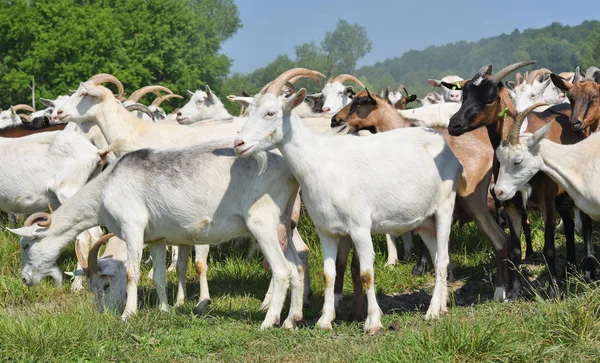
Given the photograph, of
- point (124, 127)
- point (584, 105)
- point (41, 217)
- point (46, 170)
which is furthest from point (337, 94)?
point (41, 217)

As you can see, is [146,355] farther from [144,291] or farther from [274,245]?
[144,291]

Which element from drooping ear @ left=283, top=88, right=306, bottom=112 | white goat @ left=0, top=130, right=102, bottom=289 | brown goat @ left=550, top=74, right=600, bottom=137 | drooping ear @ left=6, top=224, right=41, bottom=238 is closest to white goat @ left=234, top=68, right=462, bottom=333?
drooping ear @ left=283, top=88, right=306, bottom=112

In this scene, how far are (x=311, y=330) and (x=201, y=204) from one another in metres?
1.50

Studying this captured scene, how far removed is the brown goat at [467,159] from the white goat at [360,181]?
43cm

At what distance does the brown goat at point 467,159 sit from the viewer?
7621 mm

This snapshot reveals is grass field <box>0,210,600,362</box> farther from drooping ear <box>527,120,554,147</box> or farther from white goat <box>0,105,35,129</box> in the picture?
white goat <box>0,105,35,129</box>

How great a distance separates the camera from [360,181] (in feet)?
22.5

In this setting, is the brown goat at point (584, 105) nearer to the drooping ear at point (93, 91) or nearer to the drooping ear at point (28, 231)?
the drooping ear at point (93, 91)

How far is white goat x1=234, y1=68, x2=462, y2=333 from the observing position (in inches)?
265

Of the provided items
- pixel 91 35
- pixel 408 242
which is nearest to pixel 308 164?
pixel 408 242

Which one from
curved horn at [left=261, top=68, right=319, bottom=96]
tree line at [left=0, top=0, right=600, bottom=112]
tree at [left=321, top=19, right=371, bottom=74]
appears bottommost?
tree at [left=321, top=19, right=371, bottom=74]

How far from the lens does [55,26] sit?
3147 centimetres

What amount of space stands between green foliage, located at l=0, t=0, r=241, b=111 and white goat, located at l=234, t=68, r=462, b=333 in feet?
77.4

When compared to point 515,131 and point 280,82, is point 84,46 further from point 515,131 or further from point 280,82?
point 515,131
